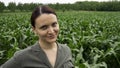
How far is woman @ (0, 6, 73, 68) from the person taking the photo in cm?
221

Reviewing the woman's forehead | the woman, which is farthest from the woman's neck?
the woman's forehead

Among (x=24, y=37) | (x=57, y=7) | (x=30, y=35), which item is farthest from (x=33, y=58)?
(x=57, y=7)

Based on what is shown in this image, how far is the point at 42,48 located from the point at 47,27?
19 cm

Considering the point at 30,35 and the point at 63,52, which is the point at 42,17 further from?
the point at 30,35

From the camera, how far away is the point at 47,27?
2.21m

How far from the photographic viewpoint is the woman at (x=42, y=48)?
221 centimetres

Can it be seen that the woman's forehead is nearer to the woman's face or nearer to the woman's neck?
the woman's face

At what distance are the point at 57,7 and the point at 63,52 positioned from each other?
67.9 meters

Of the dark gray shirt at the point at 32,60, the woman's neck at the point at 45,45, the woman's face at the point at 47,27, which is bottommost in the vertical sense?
the dark gray shirt at the point at 32,60

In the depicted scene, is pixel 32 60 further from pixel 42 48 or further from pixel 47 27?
pixel 47 27

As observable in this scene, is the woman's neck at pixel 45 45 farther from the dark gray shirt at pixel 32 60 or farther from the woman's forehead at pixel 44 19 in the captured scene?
the woman's forehead at pixel 44 19

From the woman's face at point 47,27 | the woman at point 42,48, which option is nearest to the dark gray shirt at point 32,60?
the woman at point 42,48

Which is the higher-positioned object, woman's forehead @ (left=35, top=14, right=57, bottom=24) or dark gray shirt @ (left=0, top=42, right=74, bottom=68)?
woman's forehead @ (left=35, top=14, right=57, bottom=24)

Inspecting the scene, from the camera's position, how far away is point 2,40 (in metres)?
6.38
